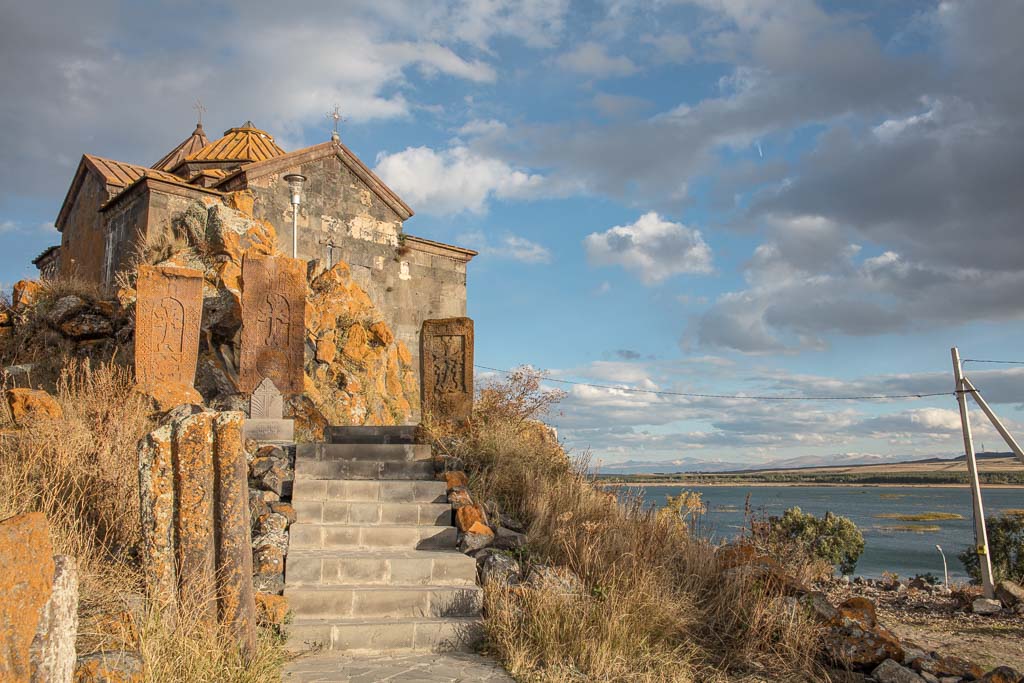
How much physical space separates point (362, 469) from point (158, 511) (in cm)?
363

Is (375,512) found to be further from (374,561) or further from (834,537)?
(834,537)

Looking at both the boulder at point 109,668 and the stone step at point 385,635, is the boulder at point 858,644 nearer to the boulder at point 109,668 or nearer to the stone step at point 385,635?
the stone step at point 385,635

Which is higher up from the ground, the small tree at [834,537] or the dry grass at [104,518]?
the dry grass at [104,518]

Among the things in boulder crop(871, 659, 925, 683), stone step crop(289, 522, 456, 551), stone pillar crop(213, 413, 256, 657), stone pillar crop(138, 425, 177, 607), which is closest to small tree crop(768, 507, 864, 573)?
boulder crop(871, 659, 925, 683)

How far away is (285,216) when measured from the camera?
1606 centimetres

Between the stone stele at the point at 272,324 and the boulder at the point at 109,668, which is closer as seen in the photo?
the boulder at the point at 109,668

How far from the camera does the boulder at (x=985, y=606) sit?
13.6m

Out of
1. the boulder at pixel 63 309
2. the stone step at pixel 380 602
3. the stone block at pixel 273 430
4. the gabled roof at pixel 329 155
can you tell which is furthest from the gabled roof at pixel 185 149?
the stone step at pixel 380 602

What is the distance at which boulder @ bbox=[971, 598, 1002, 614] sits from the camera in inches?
534

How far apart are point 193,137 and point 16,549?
22.7 meters

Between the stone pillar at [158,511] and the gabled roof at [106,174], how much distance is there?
1379 centimetres

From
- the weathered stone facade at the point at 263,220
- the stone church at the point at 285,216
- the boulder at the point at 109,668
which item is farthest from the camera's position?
the stone church at the point at 285,216

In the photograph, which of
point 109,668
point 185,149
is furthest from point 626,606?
point 185,149

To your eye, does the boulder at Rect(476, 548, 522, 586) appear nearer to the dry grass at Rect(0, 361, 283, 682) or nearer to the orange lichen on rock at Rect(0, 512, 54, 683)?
the dry grass at Rect(0, 361, 283, 682)
